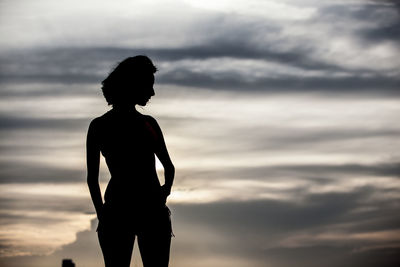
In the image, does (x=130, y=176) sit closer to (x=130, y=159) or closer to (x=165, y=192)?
(x=130, y=159)

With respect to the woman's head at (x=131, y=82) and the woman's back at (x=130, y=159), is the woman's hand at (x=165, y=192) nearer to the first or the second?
the woman's back at (x=130, y=159)

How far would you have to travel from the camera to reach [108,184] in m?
6.23

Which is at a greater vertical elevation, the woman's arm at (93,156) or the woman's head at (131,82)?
the woman's head at (131,82)

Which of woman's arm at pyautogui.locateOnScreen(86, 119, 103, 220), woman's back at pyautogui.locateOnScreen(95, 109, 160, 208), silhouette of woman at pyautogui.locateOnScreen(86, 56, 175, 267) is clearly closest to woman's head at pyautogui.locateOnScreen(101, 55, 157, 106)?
silhouette of woman at pyautogui.locateOnScreen(86, 56, 175, 267)

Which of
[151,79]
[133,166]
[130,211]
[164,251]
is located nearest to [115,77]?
[151,79]

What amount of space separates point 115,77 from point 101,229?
1.38 meters

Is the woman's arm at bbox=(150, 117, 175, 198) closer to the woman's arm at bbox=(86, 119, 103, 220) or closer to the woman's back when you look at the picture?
the woman's back

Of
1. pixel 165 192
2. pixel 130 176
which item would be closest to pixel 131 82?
pixel 130 176

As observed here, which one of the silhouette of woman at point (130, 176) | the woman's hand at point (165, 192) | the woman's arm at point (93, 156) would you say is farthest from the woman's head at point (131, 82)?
the woman's hand at point (165, 192)

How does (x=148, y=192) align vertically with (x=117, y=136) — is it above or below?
below

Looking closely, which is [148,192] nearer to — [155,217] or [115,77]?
[155,217]

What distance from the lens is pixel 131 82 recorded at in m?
6.26

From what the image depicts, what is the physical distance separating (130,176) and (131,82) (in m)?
0.85

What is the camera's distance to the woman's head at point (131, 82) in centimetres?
625
